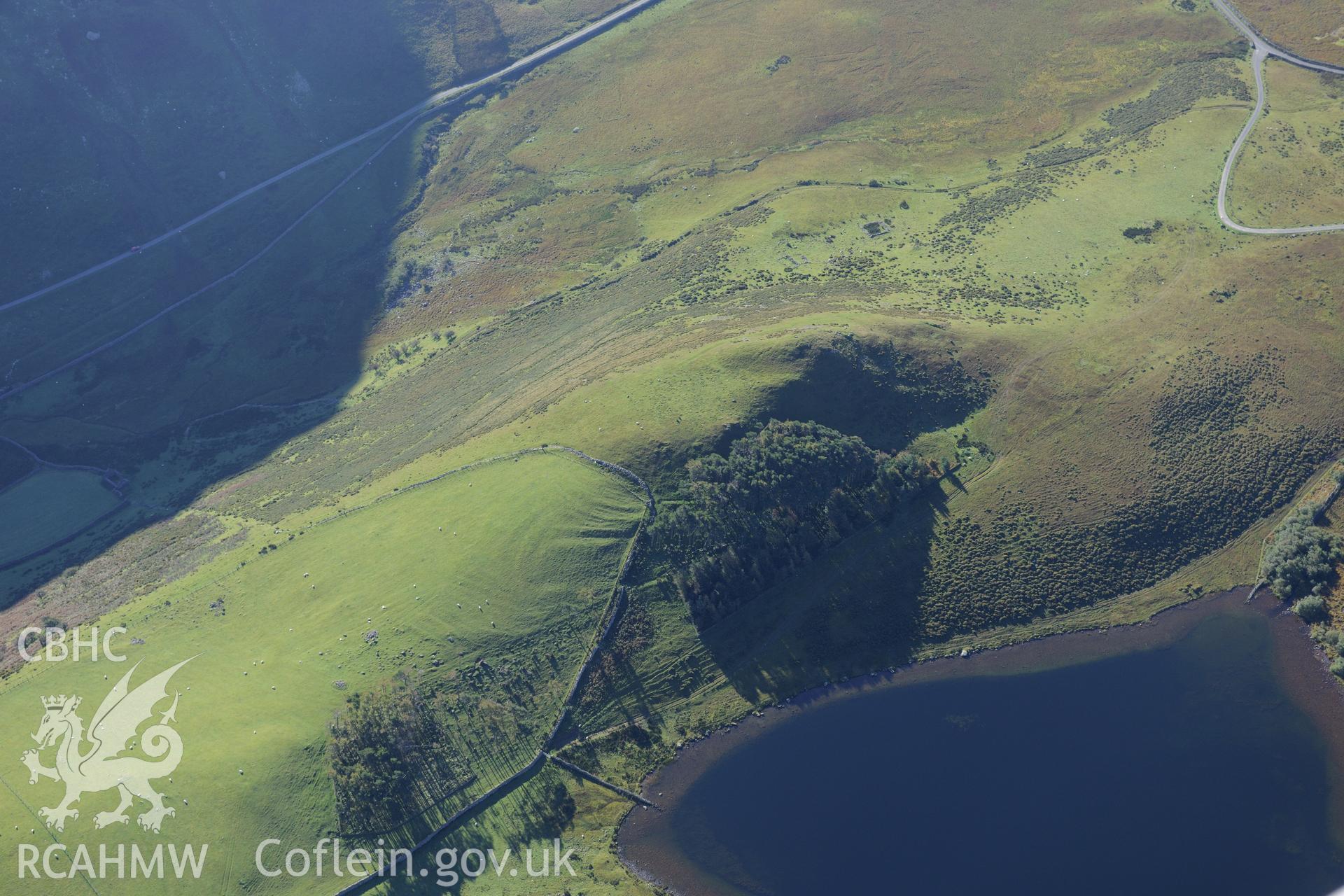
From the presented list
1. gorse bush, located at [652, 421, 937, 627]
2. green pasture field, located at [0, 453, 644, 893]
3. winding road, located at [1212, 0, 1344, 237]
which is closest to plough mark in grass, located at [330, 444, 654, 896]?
green pasture field, located at [0, 453, 644, 893]

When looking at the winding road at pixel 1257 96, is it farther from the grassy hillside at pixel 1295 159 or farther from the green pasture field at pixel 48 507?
the green pasture field at pixel 48 507

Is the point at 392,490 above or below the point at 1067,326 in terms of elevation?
above

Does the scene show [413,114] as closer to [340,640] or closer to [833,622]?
[340,640]

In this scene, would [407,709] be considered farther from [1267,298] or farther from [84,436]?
[1267,298]

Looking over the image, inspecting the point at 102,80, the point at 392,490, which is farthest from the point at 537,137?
the point at 392,490

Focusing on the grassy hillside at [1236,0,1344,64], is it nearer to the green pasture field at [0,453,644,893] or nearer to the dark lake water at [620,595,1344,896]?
the dark lake water at [620,595,1344,896]

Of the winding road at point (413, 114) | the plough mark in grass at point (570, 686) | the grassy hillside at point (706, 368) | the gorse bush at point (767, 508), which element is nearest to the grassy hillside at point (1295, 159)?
the grassy hillside at point (706, 368)
